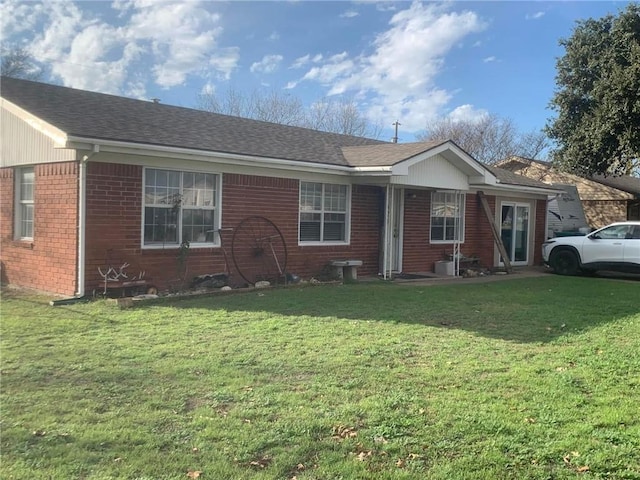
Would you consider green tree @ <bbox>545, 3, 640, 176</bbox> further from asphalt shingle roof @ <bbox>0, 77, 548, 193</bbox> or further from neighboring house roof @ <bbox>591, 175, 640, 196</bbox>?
neighboring house roof @ <bbox>591, 175, 640, 196</bbox>

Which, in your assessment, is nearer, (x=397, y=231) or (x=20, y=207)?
(x=20, y=207)

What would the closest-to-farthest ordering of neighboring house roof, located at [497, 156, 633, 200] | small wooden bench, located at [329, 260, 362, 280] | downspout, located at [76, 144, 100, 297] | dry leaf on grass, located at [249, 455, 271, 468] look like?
dry leaf on grass, located at [249, 455, 271, 468], downspout, located at [76, 144, 100, 297], small wooden bench, located at [329, 260, 362, 280], neighboring house roof, located at [497, 156, 633, 200]

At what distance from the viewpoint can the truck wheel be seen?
1677 cm

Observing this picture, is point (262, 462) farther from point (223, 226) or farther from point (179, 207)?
point (223, 226)

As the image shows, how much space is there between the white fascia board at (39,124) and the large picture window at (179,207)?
1.71m

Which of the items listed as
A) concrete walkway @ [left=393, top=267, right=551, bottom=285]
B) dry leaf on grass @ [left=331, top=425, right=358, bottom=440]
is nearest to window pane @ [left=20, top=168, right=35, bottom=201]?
concrete walkway @ [left=393, top=267, right=551, bottom=285]

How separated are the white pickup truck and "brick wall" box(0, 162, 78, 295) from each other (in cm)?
1349

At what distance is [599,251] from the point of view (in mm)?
16078

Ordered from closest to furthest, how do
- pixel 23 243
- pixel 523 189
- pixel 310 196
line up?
pixel 23 243
pixel 310 196
pixel 523 189

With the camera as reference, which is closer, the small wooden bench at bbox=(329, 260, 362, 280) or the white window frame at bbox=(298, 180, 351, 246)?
the white window frame at bbox=(298, 180, 351, 246)

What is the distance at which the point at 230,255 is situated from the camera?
39.3 ft

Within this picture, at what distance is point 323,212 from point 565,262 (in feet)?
26.2

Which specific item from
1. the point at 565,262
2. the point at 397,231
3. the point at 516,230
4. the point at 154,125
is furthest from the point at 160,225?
the point at 516,230

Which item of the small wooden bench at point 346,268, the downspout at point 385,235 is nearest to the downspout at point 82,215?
the small wooden bench at point 346,268
